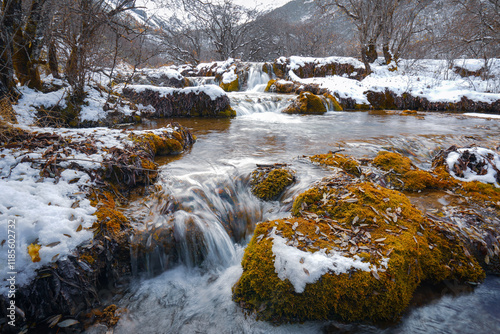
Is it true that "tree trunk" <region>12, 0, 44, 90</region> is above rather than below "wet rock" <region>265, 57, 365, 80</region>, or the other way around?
below

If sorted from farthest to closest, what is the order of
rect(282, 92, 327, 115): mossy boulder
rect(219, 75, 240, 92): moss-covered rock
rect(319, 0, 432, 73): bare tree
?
rect(319, 0, 432, 73): bare tree → rect(219, 75, 240, 92): moss-covered rock → rect(282, 92, 327, 115): mossy boulder

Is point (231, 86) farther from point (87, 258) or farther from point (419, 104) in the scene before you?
point (87, 258)

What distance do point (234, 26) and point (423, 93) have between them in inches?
867

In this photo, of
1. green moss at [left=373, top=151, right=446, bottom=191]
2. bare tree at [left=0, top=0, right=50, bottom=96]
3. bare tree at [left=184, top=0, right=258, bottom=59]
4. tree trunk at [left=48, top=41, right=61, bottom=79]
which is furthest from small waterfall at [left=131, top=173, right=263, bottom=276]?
bare tree at [left=184, top=0, right=258, bottom=59]

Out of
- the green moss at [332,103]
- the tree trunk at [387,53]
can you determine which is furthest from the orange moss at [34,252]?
the tree trunk at [387,53]

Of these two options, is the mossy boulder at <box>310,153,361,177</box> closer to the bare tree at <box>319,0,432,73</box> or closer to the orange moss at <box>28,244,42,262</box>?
the orange moss at <box>28,244,42,262</box>

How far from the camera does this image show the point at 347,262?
1869 mm

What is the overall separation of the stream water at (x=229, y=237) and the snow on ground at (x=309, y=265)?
0.38 meters

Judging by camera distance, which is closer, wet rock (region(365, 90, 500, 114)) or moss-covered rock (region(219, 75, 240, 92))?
wet rock (region(365, 90, 500, 114))

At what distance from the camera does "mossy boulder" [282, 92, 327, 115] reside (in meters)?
11.0

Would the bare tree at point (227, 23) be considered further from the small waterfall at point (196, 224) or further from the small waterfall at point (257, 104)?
the small waterfall at point (196, 224)

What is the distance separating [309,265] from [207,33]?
2990 cm

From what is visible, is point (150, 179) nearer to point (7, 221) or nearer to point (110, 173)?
point (110, 173)

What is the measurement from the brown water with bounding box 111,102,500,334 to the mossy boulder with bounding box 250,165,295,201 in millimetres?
127
